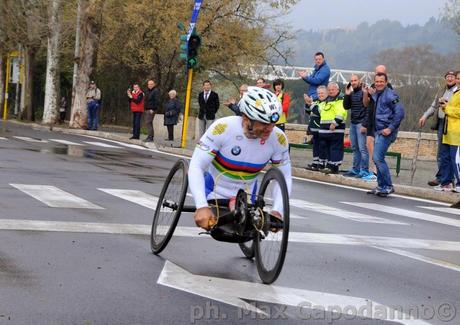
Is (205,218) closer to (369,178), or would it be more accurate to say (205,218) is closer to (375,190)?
(375,190)

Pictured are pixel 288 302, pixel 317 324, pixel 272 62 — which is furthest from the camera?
pixel 272 62

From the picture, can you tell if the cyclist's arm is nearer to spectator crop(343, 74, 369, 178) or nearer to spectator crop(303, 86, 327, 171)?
spectator crop(343, 74, 369, 178)

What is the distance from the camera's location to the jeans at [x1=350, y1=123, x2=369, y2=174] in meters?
17.6

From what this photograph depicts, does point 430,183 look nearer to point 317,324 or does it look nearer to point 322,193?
point 322,193

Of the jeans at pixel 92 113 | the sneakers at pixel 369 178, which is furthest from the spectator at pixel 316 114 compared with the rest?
the jeans at pixel 92 113

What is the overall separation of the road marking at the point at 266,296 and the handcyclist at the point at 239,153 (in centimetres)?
51

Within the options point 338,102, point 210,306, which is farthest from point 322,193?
point 210,306

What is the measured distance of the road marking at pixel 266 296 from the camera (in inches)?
227

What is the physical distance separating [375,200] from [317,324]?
9.41 m

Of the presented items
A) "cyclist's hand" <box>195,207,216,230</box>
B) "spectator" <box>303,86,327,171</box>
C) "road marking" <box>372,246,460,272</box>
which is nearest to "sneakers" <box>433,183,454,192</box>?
"spectator" <box>303,86,327,171</box>

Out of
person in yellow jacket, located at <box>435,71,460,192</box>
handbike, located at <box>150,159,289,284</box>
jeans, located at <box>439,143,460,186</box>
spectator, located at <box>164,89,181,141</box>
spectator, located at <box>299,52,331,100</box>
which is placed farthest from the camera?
spectator, located at <box>164,89,181,141</box>

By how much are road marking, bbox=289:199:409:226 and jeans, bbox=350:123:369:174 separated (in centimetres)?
442

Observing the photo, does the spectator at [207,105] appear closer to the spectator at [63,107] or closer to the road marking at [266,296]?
the road marking at [266,296]

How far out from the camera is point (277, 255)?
6480mm
